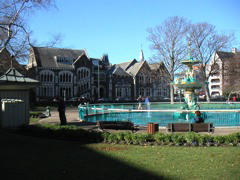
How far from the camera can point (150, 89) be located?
75.3m

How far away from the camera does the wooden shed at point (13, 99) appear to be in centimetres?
1514

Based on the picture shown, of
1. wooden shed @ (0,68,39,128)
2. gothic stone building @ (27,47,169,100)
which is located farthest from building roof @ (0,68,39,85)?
gothic stone building @ (27,47,169,100)

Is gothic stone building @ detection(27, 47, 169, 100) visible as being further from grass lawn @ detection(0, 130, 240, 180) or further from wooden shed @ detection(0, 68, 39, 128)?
grass lawn @ detection(0, 130, 240, 180)

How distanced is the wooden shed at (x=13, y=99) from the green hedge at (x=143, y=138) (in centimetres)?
336

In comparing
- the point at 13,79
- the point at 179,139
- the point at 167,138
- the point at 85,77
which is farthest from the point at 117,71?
the point at 179,139

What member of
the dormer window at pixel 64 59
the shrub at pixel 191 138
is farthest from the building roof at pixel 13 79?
the dormer window at pixel 64 59

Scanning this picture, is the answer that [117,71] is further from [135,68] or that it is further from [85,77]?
[85,77]

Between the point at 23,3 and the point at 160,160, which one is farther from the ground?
the point at 23,3

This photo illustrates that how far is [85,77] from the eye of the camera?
63.9 meters

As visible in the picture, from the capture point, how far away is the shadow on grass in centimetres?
680

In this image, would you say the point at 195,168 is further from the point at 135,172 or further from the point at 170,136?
the point at 170,136

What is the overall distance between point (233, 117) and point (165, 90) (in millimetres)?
62265

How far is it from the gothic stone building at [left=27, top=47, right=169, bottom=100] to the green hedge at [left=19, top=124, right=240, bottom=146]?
1405 inches

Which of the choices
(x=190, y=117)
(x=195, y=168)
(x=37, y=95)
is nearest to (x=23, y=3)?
(x=190, y=117)
